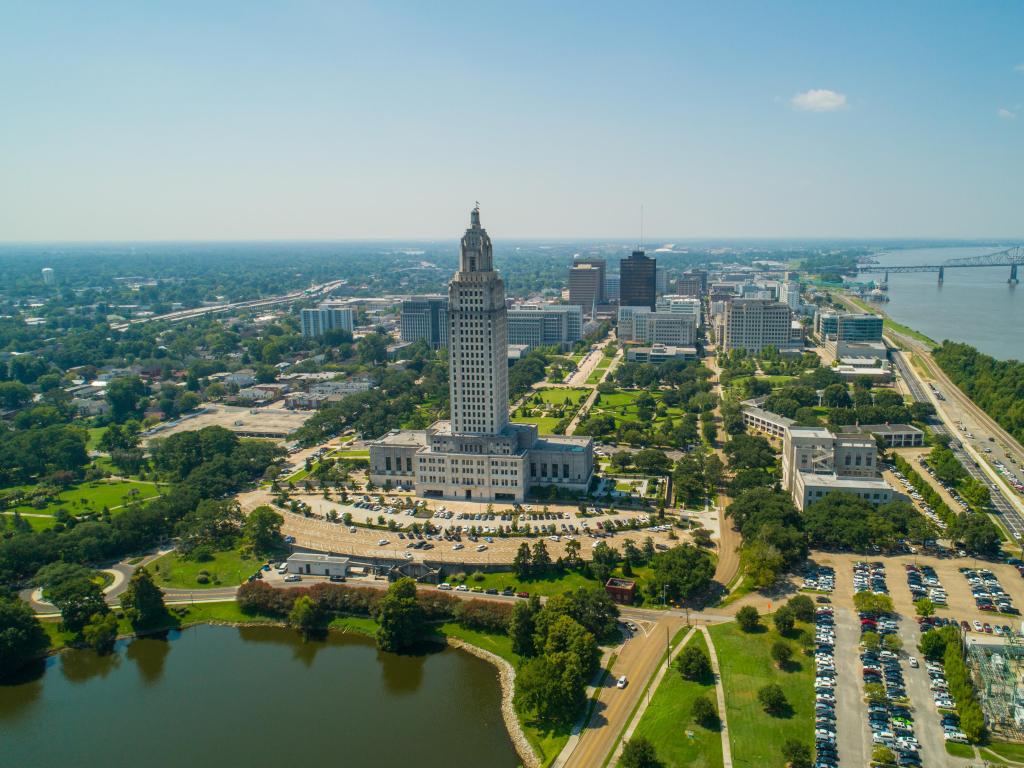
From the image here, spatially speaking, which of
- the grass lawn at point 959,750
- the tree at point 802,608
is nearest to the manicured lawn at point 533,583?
the tree at point 802,608

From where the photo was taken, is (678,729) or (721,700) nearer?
(678,729)

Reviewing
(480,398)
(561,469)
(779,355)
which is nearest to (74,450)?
(480,398)

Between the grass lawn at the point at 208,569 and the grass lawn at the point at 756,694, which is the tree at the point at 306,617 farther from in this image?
the grass lawn at the point at 756,694

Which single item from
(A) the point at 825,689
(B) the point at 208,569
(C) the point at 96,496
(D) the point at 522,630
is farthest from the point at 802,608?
(C) the point at 96,496

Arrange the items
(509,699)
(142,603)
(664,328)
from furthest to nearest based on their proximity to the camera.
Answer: (664,328)
(142,603)
(509,699)

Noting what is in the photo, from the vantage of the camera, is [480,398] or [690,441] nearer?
[480,398]

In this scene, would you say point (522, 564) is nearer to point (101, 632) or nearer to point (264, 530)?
point (264, 530)

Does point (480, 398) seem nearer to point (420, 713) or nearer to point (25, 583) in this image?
point (420, 713)

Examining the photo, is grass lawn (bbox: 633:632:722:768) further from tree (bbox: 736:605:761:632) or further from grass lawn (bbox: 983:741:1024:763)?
Answer: grass lawn (bbox: 983:741:1024:763)
